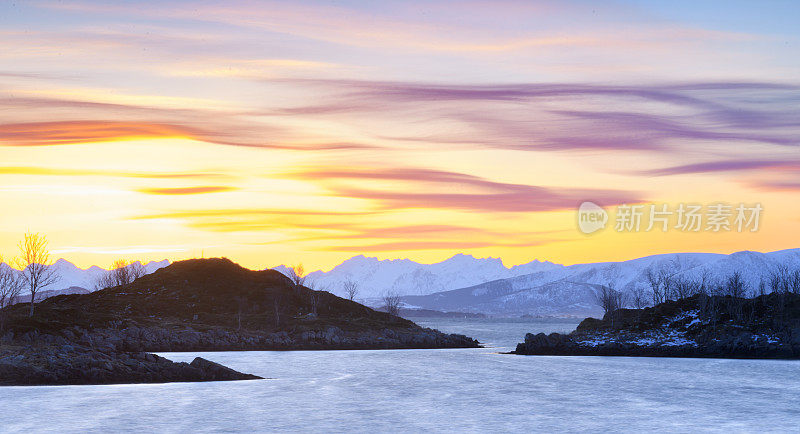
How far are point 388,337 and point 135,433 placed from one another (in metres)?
144

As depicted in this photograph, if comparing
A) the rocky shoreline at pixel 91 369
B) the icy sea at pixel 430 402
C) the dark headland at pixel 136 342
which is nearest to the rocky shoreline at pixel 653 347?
the icy sea at pixel 430 402

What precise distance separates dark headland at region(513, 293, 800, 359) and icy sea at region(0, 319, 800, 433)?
3108 cm

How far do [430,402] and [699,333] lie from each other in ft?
327

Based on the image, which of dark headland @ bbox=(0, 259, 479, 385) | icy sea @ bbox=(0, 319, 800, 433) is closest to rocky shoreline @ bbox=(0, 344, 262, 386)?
dark headland @ bbox=(0, 259, 479, 385)

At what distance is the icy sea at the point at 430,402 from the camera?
5772 cm

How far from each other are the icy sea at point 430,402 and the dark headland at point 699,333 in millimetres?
31082

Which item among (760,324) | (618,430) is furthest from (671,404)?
(760,324)

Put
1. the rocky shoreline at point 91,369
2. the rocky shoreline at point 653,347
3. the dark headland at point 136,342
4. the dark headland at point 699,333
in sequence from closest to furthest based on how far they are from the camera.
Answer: the rocky shoreline at point 91,369, the dark headland at point 136,342, the rocky shoreline at point 653,347, the dark headland at point 699,333

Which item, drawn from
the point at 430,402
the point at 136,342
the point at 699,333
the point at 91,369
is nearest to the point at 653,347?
the point at 699,333

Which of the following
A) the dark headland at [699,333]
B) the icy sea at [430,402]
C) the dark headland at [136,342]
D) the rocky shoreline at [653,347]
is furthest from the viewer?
the dark headland at [699,333]

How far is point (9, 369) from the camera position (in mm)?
80312

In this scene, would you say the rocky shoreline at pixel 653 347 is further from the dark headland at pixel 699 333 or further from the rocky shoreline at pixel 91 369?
the rocky shoreline at pixel 91 369

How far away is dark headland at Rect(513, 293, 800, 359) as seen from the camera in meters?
147

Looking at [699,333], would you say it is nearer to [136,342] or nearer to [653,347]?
[653,347]
